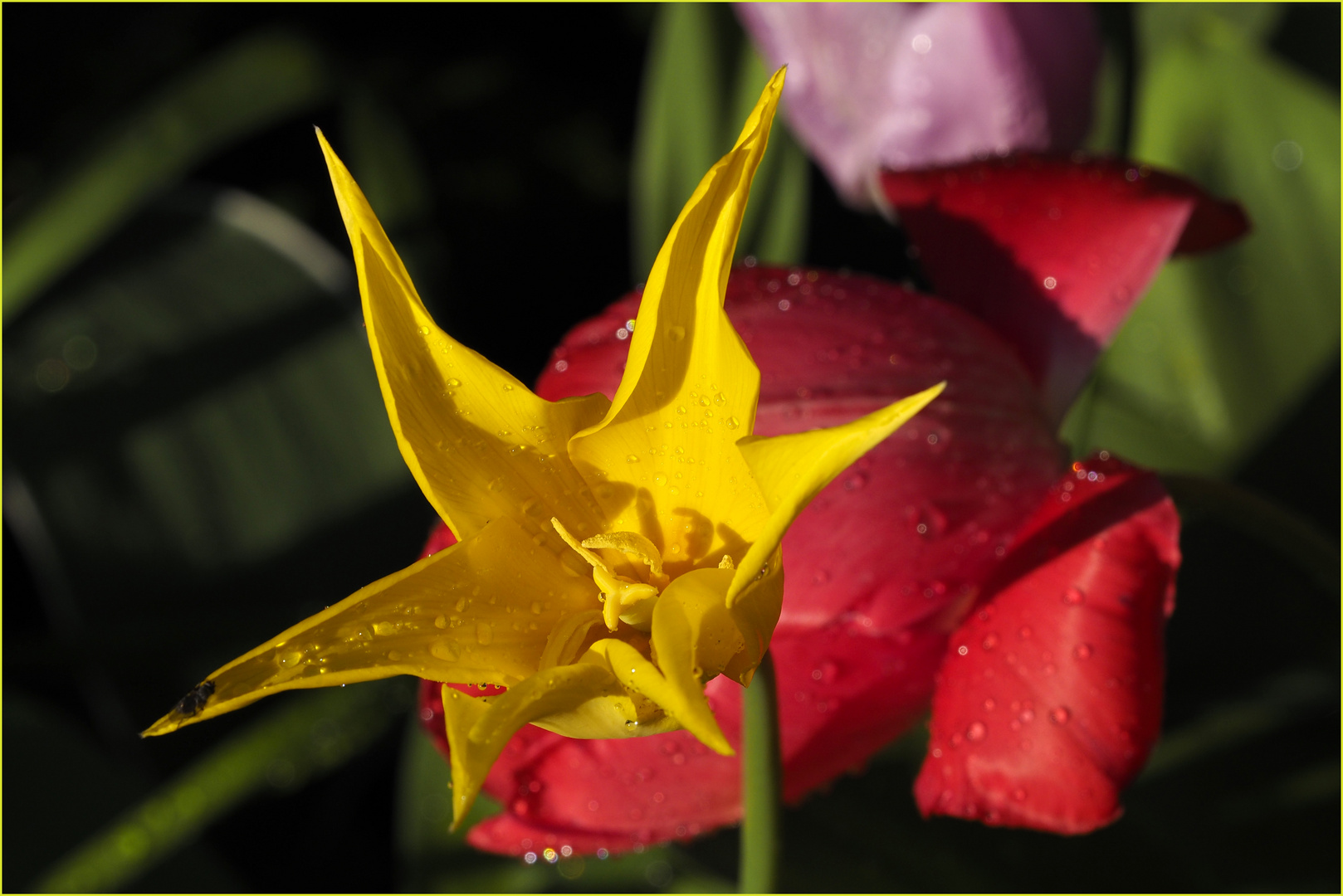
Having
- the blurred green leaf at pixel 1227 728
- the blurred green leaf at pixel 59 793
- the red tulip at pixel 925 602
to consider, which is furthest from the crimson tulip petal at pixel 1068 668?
the blurred green leaf at pixel 59 793

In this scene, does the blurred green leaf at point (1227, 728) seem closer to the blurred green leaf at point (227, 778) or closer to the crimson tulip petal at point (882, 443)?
the crimson tulip petal at point (882, 443)

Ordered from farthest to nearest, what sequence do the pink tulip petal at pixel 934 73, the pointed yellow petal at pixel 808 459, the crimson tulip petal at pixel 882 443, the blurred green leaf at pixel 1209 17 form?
the blurred green leaf at pixel 1209 17 < the pink tulip petal at pixel 934 73 < the crimson tulip petal at pixel 882 443 < the pointed yellow petal at pixel 808 459

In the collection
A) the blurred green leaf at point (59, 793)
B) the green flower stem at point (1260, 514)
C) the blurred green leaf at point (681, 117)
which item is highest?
the blurred green leaf at point (681, 117)

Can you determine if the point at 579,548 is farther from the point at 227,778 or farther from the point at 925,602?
the point at 227,778

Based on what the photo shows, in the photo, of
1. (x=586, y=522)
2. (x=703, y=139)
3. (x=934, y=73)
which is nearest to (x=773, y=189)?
(x=703, y=139)

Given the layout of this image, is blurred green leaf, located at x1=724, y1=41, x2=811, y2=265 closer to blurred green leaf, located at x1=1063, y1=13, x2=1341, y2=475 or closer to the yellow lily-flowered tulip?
blurred green leaf, located at x1=1063, y1=13, x2=1341, y2=475

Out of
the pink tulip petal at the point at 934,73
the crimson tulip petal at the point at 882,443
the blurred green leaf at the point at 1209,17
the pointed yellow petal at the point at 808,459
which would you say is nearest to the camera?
the pointed yellow petal at the point at 808,459

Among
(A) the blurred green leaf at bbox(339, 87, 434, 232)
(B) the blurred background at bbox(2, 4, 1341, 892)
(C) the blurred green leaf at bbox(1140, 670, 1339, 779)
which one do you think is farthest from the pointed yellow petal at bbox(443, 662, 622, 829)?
(A) the blurred green leaf at bbox(339, 87, 434, 232)

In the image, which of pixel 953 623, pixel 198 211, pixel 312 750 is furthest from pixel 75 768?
pixel 953 623
